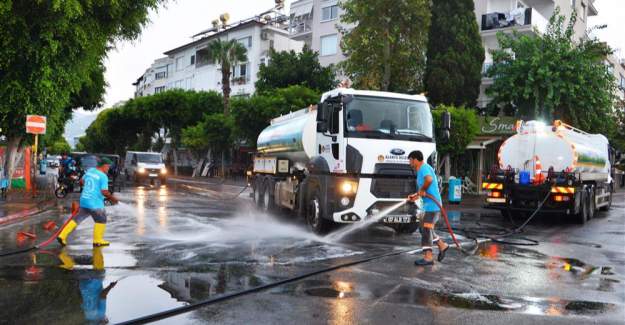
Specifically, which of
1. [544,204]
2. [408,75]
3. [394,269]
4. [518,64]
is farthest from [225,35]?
[394,269]

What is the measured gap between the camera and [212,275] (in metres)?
7.50

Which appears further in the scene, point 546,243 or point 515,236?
point 515,236

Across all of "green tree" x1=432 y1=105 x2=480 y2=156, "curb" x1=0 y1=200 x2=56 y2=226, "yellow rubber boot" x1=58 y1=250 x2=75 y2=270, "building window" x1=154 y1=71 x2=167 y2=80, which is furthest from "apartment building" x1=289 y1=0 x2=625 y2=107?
"building window" x1=154 y1=71 x2=167 y2=80

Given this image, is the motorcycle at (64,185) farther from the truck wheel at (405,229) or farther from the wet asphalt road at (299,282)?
the truck wheel at (405,229)

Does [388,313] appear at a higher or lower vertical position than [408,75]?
lower

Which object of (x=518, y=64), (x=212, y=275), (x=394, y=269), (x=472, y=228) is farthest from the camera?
(x=518, y=64)

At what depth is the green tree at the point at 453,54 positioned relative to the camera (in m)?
31.6

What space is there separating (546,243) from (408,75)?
2275 centimetres

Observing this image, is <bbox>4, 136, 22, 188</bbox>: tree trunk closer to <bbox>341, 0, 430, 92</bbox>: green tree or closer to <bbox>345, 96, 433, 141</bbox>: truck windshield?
<bbox>345, 96, 433, 141</bbox>: truck windshield

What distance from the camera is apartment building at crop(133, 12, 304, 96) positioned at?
57062 millimetres

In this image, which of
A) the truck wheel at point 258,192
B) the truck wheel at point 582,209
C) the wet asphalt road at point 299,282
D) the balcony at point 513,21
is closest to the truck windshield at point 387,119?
the wet asphalt road at point 299,282

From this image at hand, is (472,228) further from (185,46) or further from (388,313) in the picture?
(185,46)

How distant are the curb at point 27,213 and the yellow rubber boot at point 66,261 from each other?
5.17 metres

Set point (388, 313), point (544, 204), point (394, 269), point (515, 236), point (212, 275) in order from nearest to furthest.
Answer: point (388, 313) < point (212, 275) < point (394, 269) < point (515, 236) < point (544, 204)
